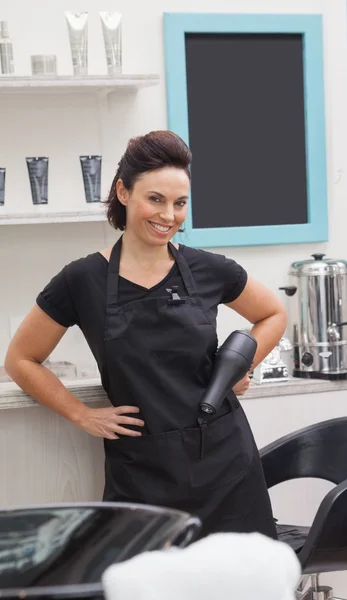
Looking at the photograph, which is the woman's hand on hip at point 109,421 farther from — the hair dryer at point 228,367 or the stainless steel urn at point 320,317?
the stainless steel urn at point 320,317

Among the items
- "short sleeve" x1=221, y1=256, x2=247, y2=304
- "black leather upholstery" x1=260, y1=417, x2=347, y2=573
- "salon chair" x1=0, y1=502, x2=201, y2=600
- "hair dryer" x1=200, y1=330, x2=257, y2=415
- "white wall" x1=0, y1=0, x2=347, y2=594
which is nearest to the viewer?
"salon chair" x1=0, y1=502, x2=201, y2=600

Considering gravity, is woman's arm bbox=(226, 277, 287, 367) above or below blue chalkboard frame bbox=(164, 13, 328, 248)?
below

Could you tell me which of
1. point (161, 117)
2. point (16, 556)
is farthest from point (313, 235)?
point (16, 556)

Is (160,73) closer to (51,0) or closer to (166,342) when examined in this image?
(51,0)

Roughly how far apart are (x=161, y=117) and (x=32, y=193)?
563 mm

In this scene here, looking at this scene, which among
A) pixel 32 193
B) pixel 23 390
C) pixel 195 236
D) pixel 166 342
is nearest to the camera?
pixel 166 342

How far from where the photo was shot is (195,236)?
3.59m

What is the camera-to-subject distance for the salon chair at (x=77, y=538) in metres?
0.90

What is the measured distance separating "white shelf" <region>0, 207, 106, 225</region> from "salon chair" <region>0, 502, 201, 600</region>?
2381 mm

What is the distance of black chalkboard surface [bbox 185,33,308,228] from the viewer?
3.62m

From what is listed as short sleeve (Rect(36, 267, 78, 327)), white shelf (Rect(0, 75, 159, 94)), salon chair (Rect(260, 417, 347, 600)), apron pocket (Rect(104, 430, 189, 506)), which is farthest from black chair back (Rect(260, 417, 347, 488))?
white shelf (Rect(0, 75, 159, 94))

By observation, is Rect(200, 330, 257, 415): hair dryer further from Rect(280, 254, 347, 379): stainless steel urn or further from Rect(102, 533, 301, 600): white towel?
Rect(102, 533, 301, 600): white towel

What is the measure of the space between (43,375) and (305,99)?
1916 millimetres

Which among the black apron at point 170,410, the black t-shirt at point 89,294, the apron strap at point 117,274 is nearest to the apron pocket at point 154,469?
the black apron at point 170,410
